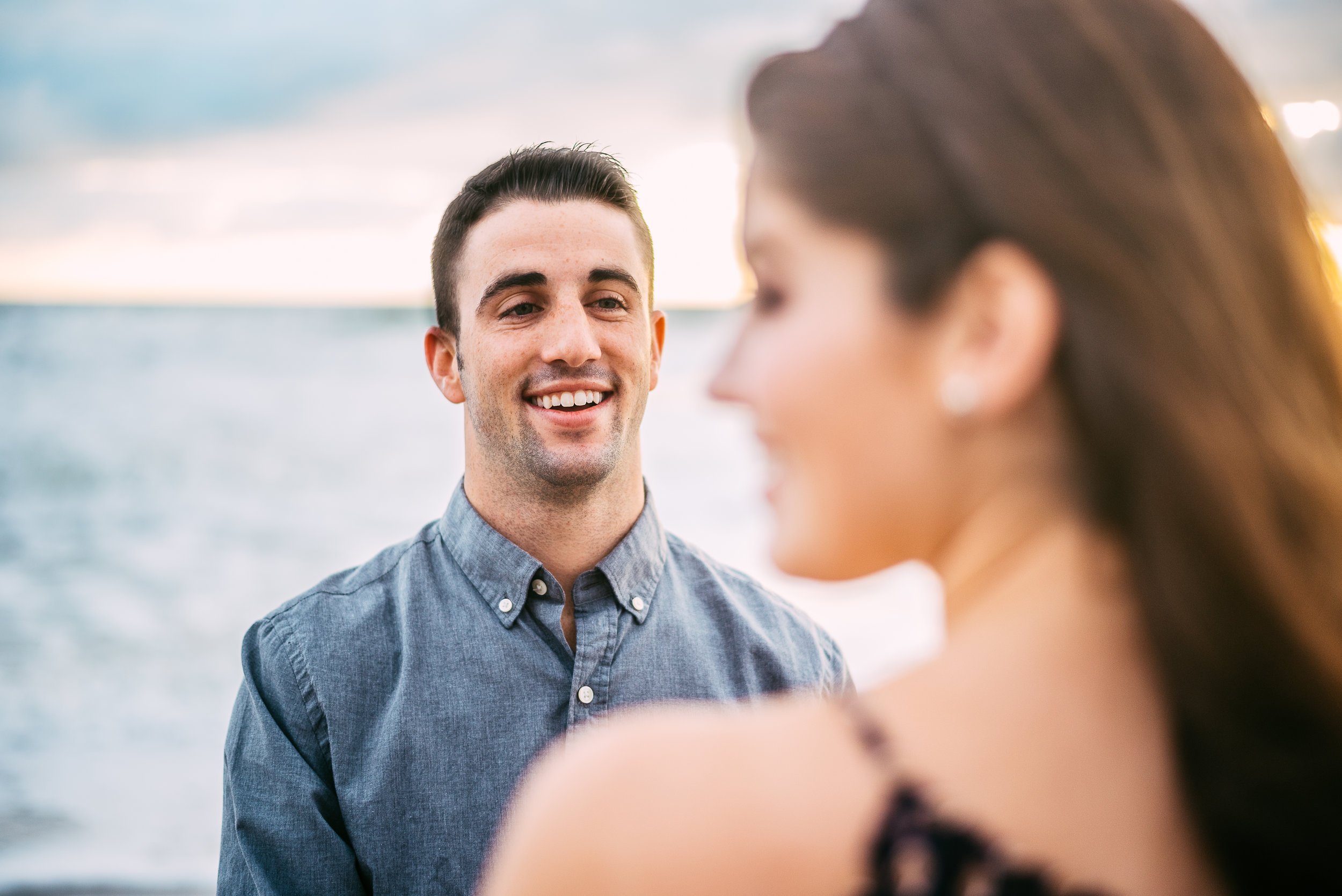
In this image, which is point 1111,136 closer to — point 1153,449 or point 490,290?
point 1153,449

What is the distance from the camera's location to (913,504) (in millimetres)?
826

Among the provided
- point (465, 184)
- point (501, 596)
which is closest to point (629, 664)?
point (501, 596)

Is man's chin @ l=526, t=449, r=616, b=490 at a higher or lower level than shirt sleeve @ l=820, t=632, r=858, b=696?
higher

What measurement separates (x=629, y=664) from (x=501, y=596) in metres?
0.38

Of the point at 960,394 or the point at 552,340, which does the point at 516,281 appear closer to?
the point at 552,340

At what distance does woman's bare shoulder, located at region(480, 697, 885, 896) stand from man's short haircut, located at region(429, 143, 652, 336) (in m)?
2.05

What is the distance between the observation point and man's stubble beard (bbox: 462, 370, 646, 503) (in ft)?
7.97

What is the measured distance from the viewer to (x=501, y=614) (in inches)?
90.9

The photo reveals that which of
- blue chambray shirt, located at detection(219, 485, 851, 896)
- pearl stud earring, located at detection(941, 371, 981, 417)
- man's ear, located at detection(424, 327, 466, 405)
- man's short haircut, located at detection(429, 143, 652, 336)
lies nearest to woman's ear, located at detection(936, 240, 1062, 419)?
pearl stud earring, located at detection(941, 371, 981, 417)

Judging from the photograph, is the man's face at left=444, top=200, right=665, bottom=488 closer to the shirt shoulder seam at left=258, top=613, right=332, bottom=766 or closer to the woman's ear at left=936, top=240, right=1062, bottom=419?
the shirt shoulder seam at left=258, top=613, right=332, bottom=766

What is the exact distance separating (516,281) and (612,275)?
0.27 metres

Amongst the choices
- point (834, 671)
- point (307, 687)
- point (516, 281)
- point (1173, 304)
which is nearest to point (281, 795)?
point (307, 687)

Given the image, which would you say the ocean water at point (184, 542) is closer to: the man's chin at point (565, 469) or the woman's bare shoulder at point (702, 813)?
the woman's bare shoulder at point (702, 813)

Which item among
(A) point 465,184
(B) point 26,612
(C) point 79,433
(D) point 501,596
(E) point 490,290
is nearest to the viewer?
(D) point 501,596
